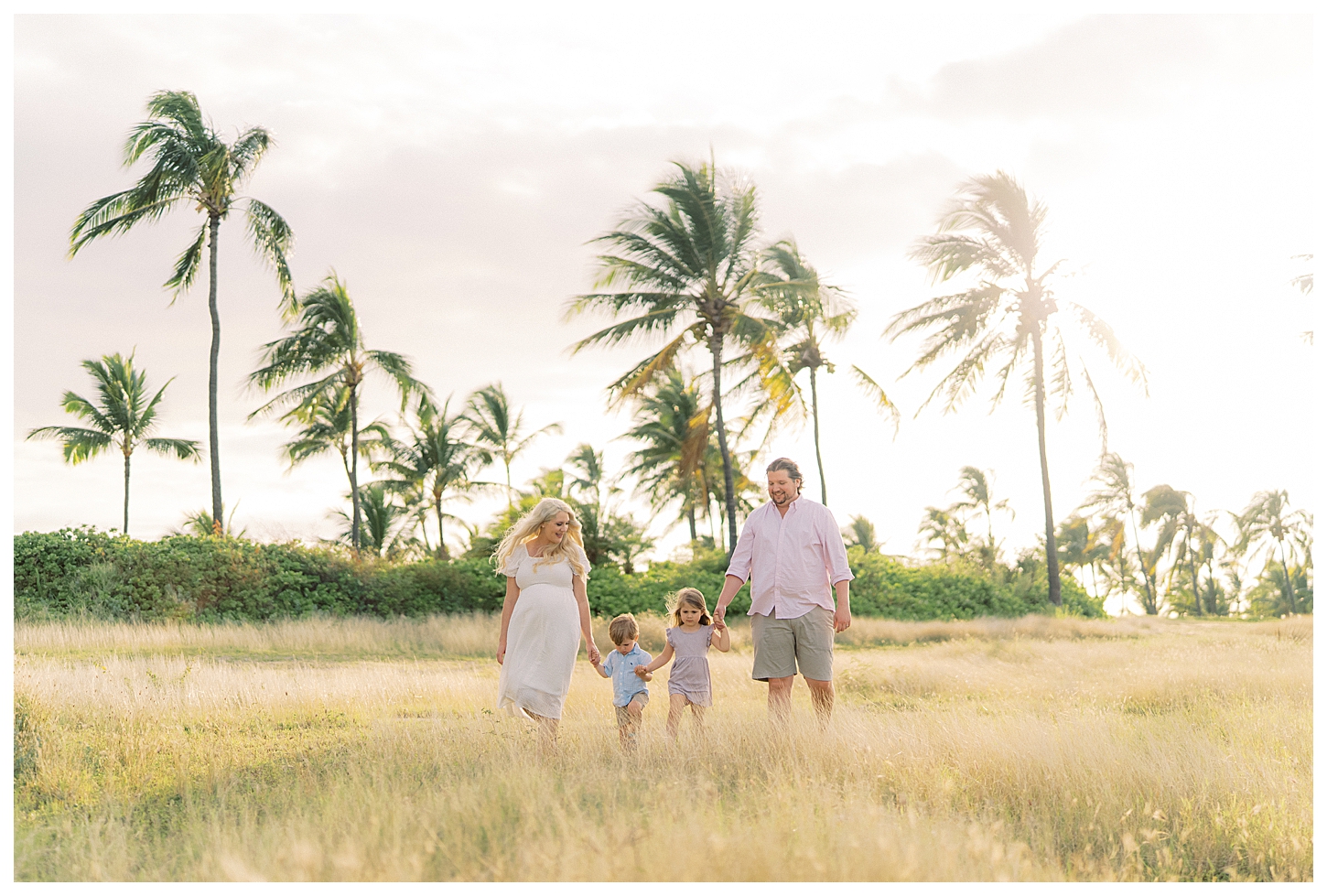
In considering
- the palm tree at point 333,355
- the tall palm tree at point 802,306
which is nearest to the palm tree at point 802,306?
the tall palm tree at point 802,306

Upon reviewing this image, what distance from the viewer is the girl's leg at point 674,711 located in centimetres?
549

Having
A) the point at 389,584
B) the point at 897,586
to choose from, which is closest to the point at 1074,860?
the point at 389,584

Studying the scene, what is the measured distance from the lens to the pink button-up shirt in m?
5.53

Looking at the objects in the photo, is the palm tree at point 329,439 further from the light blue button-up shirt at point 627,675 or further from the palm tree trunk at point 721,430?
the light blue button-up shirt at point 627,675

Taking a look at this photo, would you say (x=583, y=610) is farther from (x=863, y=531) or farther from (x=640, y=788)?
(x=863, y=531)

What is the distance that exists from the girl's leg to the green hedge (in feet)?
46.5

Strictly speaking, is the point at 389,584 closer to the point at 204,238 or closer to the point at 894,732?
the point at 204,238

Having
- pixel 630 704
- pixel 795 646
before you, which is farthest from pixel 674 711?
pixel 795 646

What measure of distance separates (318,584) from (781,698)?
16.6 m

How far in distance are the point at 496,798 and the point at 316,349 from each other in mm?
23951

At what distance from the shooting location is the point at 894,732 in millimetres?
5414

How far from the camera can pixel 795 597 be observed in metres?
5.53

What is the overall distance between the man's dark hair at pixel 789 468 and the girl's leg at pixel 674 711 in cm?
153
